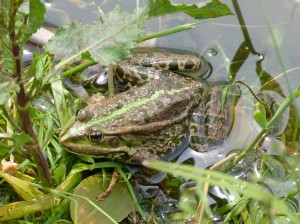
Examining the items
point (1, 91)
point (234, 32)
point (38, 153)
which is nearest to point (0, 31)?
point (1, 91)

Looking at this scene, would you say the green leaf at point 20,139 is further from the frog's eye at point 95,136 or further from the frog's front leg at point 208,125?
the frog's front leg at point 208,125

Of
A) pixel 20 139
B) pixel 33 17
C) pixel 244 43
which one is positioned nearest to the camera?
pixel 33 17

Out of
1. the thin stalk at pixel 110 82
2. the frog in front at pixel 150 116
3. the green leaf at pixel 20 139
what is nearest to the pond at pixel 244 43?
the frog in front at pixel 150 116

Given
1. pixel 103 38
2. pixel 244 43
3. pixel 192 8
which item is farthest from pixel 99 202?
pixel 244 43

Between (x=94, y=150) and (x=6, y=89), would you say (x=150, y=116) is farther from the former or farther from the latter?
(x=6, y=89)

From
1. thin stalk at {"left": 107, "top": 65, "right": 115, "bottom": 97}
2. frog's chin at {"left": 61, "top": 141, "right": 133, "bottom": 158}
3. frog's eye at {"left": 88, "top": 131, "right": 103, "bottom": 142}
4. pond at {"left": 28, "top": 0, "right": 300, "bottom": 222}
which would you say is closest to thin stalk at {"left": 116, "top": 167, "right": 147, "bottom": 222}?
frog's chin at {"left": 61, "top": 141, "right": 133, "bottom": 158}
